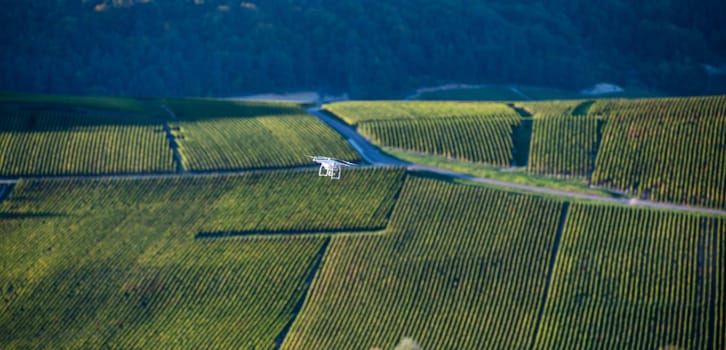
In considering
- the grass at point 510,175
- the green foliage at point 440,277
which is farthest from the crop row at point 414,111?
the green foliage at point 440,277

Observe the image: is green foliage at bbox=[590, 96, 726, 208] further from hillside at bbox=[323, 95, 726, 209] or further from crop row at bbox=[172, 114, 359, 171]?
crop row at bbox=[172, 114, 359, 171]

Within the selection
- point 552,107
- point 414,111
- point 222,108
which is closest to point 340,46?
point 222,108

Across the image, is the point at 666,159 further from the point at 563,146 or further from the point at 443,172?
the point at 443,172

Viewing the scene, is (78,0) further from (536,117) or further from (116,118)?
(536,117)

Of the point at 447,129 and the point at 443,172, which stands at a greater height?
the point at 447,129

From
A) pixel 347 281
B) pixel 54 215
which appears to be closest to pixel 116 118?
pixel 54 215

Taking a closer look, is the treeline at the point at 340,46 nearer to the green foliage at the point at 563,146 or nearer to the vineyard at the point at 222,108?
the vineyard at the point at 222,108
